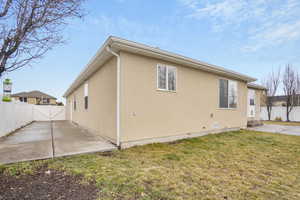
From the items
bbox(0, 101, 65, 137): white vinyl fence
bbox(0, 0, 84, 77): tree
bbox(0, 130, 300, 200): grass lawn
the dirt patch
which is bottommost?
bbox(0, 130, 300, 200): grass lawn

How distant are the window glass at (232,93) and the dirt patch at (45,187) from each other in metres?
8.68

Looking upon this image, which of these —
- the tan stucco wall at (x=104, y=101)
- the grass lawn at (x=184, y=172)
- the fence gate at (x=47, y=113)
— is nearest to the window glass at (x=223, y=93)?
the grass lawn at (x=184, y=172)

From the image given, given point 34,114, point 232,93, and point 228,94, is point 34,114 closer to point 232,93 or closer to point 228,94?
point 228,94

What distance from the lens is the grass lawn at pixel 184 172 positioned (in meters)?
2.37

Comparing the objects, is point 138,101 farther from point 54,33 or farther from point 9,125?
point 9,125

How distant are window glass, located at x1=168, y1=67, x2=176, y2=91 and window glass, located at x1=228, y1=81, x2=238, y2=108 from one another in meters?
4.56

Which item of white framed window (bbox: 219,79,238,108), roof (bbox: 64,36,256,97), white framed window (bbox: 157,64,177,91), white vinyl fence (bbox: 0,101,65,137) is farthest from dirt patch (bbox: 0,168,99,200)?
white framed window (bbox: 219,79,238,108)

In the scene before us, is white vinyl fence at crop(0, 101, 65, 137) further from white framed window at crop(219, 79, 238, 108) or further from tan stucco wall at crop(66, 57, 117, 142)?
white framed window at crop(219, 79, 238, 108)

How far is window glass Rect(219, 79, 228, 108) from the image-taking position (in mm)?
8194

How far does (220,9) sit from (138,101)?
275 inches

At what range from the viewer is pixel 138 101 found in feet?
16.8

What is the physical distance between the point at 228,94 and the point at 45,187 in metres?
9.09

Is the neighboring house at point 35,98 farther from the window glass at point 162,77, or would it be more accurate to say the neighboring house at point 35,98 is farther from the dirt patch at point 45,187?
the dirt patch at point 45,187

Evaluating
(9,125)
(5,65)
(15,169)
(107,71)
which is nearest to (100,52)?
(107,71)
